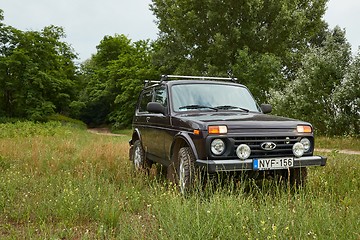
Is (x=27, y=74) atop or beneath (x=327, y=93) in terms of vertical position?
atop

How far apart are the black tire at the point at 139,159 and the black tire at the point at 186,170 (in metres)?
2.17

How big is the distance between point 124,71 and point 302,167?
36.0 meters

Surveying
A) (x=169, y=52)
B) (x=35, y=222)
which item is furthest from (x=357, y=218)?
(x=169, y=52)

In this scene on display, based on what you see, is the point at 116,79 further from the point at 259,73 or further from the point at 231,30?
the point at 259,73

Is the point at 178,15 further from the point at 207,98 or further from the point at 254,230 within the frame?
the point at 254,230

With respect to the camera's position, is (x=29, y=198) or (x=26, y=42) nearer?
(x=29, y=198)

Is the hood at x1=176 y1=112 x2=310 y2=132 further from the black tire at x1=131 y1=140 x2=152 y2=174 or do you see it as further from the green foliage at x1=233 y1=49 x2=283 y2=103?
the green foliage at x1=233 y1=49 x2=283 y2=103

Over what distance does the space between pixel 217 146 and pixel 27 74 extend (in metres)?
34.3

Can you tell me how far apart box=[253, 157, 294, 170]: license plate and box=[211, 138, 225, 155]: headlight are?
47cm

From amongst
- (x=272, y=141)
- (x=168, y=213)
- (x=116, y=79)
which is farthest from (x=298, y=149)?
(x=116, y=79)

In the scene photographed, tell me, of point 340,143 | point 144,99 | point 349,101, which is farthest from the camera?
point 349,101

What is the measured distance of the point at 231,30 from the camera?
957 inches

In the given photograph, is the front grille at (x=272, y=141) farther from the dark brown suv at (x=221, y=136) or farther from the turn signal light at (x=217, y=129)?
the turn signal light at (x=217, y=129)

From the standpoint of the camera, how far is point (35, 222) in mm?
4289
